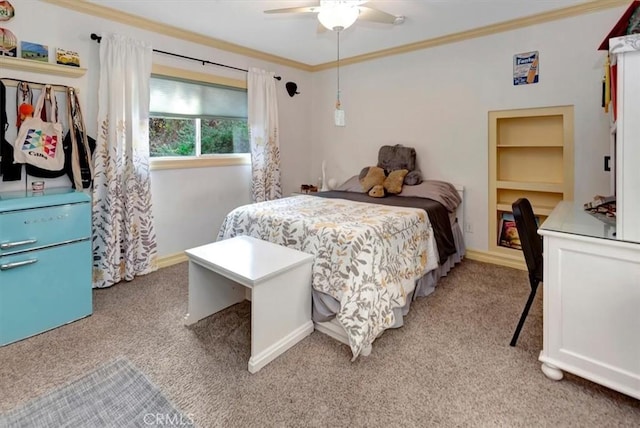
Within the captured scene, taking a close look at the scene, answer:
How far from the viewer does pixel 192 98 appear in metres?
3.56

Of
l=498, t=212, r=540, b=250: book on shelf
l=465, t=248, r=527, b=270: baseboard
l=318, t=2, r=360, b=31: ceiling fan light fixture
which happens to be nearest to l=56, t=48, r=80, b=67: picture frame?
l=318, t=2, r=360, b=31: ceiling fan light fixture

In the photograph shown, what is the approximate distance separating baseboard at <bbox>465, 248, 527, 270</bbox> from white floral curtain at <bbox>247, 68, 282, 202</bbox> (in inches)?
94.7

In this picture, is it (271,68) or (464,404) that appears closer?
(464,404)

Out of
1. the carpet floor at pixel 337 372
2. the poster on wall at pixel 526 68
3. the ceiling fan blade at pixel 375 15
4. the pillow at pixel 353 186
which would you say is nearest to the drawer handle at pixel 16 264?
the carpet floor at pixel 337 372

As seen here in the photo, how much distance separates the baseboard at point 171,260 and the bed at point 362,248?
3.04 feet

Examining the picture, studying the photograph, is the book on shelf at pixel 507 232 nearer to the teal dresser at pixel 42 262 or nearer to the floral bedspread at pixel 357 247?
the floral bedspread at pixel 357 247

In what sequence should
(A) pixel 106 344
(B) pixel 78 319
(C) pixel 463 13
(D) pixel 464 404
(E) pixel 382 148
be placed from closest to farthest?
(D) pixel 464 404
(A) pixel 106 344
(B) pixel 78 319
(C) pixel 463 13
(E) pixel 382 148

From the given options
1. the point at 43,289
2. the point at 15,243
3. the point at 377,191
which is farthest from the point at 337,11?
the point at 43,289

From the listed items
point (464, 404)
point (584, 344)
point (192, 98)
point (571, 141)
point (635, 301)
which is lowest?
point (464, 404)

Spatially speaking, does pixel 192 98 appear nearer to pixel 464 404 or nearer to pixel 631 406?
pixel 464 404

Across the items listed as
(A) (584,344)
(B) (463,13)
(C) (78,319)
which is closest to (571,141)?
(B) (463,13)

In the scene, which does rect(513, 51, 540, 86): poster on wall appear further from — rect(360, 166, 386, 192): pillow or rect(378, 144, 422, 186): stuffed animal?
rect(360, 166, 386, 192): pillow

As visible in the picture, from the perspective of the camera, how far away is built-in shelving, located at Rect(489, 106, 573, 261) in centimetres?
306

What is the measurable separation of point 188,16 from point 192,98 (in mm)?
791
